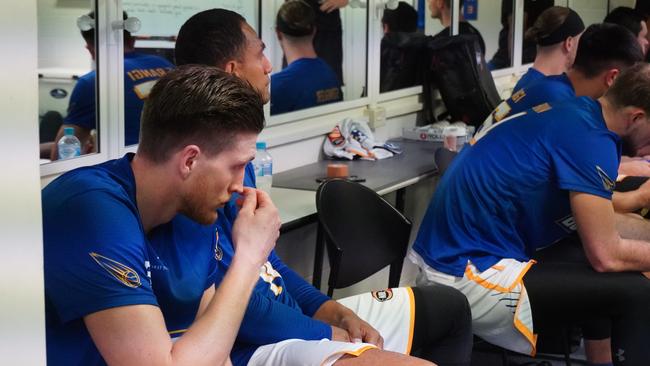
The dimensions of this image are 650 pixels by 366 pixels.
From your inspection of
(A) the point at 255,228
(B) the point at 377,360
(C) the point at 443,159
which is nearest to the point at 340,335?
(B) the point at 377,360

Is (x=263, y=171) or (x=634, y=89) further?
(x=263, y=171)

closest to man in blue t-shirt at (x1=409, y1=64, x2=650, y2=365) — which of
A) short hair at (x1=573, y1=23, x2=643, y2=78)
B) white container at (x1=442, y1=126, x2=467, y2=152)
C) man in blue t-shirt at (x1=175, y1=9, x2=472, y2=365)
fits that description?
man in blue t-shirt at (x1=175, y1=9, x2=472, y2=365)

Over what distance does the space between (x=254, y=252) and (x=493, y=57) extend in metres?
4.63

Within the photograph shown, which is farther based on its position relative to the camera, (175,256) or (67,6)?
(67,6)

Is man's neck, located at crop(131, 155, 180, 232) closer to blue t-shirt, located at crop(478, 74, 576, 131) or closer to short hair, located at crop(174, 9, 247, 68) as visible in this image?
short hair, located at crop(174, 9, 247, 68)

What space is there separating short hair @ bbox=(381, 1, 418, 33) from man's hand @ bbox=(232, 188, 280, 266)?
2.94 meters

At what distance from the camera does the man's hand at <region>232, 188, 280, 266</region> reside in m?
1.50

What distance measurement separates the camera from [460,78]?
471 centimetres

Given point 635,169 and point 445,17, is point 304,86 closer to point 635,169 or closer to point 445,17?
point 635,169

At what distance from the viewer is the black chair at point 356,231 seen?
2.54 metres

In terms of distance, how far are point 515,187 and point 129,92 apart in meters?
1.25

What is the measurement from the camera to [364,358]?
1688 mm

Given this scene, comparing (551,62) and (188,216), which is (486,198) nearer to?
(188,216)

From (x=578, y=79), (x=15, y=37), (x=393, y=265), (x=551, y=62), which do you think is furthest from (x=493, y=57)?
(x=15, y=37)
